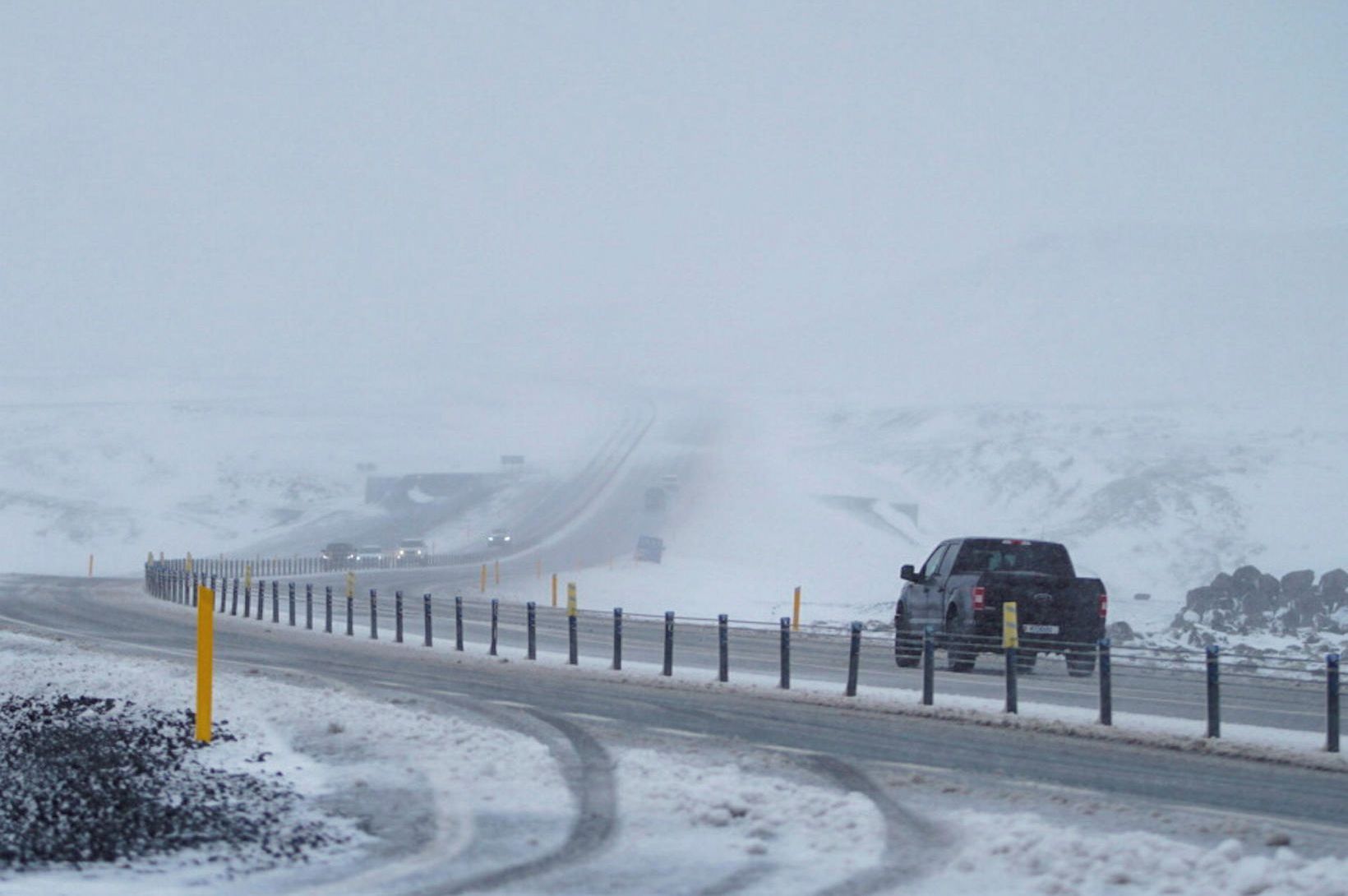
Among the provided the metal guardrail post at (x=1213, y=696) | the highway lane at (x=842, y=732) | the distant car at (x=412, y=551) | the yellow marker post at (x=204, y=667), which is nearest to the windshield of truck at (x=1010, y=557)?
the highway lane at (x=842, y=732)

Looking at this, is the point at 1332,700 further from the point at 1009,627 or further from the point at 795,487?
the point at 795,487

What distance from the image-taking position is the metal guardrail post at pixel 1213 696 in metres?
14.9

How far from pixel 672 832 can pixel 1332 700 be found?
25.4 feet

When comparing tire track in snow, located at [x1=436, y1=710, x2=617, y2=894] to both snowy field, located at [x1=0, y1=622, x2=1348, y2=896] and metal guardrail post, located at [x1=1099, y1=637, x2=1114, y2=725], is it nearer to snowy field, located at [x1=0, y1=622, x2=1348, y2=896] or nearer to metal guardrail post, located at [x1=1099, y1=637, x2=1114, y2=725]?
snowy field, located at [x1=0, y1=622, x2=1348, y2=896]

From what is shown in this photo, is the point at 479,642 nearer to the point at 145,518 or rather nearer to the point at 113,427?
the point at 145,518

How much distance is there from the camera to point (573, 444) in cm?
13638

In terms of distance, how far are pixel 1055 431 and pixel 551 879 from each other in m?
111

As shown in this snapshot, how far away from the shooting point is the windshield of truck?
78.3 feet

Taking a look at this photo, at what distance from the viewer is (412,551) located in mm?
79188

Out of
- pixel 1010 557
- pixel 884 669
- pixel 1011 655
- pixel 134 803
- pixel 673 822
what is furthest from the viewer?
A: pixel 1010 557

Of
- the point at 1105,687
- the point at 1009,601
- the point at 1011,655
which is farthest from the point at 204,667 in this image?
the point at 1009,601

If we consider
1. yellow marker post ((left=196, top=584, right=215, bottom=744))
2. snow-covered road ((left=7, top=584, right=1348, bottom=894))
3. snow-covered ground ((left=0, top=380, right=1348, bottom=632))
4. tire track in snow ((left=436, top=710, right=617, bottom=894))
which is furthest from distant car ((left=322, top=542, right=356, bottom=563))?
yellow marker post ((left=196, top=584, right=215, bottom=744))

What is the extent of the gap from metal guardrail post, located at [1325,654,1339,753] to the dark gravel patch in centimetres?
926

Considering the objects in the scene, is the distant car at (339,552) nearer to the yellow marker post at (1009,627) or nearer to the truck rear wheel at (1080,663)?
the truck rear wheel at (1080,663)
